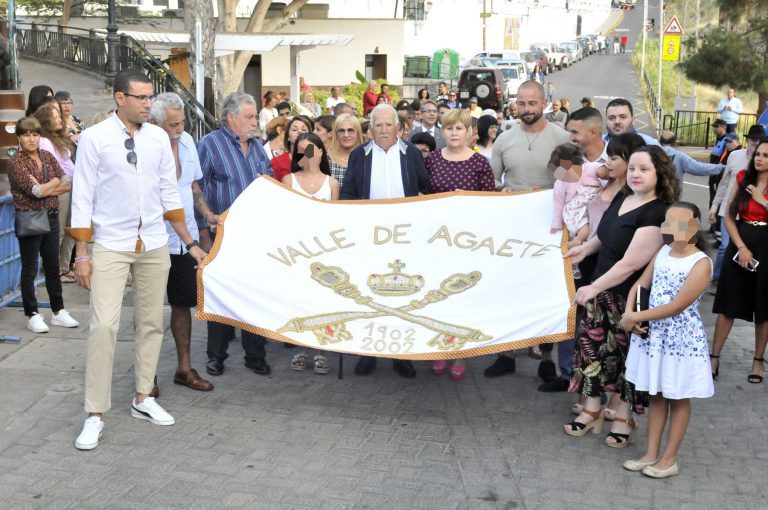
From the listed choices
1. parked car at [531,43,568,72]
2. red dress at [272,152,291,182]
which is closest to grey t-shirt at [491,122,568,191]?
red dress at [272,152,291,182]

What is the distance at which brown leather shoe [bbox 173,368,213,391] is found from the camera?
700cm

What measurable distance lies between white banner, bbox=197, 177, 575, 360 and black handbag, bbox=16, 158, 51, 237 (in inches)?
84.4

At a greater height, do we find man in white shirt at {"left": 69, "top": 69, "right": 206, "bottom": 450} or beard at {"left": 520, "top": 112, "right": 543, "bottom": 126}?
beard at {"left": 520, "top": 112, "right": 543, "bottom": 126}

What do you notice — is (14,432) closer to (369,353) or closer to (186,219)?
(186,219)

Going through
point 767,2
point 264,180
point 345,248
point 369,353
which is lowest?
point 369,353

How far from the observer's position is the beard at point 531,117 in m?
7.56

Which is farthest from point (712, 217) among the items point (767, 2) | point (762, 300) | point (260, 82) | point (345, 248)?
point (260, 82)

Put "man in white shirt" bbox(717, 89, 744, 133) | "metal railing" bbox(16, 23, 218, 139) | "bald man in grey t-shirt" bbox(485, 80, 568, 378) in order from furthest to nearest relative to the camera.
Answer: "man in white shirt" bbox(717, 89, 744, 133)
"metal railing" bbox(16, 23, 218, 139)
"bald man in grey t-shirt" bbox(485, 80, 568, 378)

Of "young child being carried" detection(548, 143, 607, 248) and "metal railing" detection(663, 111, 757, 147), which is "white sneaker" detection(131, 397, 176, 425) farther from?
"metal railing" detection(663, 111, 757, 147)

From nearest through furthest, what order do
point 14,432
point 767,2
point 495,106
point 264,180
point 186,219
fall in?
point 14,432 → point 186,219 → point 264,180 → point 767,2 → point 495,106

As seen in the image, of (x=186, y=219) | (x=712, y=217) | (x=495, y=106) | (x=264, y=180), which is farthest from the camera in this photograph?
(x=495, y=106)

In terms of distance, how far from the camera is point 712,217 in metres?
10.1

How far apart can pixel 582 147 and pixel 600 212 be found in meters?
0.78

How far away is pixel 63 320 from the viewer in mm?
8633
